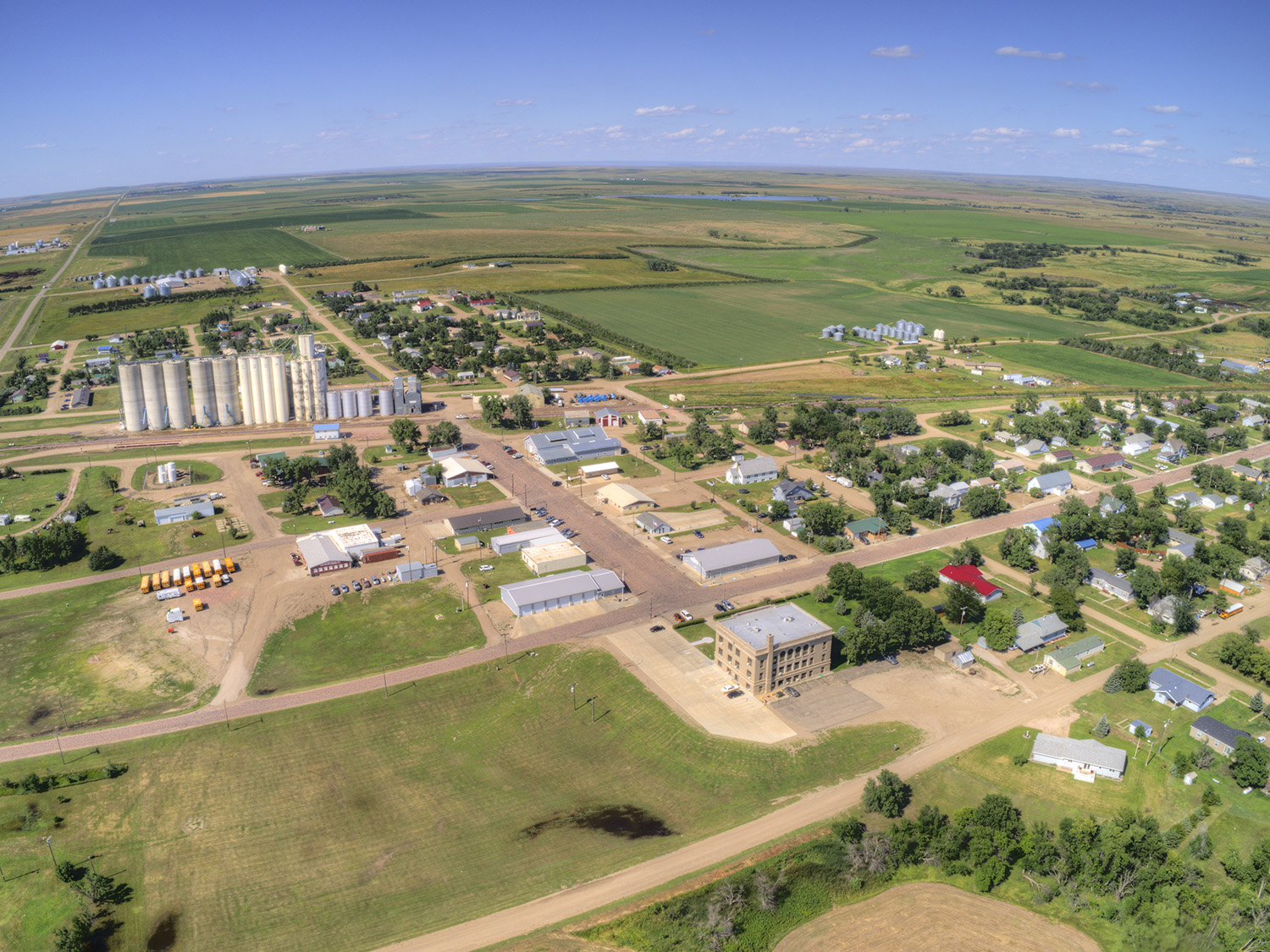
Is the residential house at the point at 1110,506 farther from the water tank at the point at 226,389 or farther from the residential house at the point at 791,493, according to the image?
the water tank at the point at 226,389

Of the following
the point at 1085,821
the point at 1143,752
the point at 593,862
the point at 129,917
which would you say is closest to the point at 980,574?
the point at 1143,752

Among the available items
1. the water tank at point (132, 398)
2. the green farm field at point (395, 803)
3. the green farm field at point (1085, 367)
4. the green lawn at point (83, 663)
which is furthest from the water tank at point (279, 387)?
the green farm field at point (1085, 367)

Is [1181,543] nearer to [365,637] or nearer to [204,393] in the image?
[365,637]

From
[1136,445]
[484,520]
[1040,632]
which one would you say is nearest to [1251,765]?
[1040,632]

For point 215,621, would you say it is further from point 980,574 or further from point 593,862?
point 980,574

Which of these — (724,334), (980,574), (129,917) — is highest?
(724,334)

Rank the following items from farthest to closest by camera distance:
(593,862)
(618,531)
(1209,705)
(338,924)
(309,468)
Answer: (309,468) → (618,531) → (1209,705) → (593,862) → (338,924)
